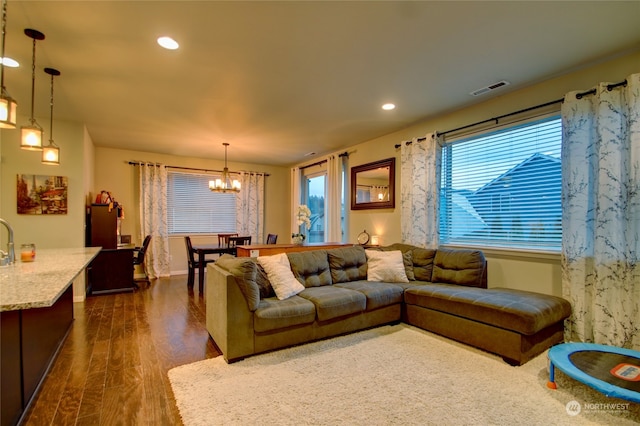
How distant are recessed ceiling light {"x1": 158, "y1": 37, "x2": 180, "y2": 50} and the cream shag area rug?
2.74 m

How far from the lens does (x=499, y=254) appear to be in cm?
376

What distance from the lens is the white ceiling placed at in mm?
2201

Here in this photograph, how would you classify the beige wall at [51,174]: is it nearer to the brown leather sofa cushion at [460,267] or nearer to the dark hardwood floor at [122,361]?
the dark hardwood floor at [122,361]

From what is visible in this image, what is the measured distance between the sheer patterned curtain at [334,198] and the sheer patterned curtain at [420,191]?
171 cm

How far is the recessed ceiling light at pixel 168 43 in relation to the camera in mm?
2516

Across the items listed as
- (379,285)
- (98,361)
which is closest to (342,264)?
(379,285)

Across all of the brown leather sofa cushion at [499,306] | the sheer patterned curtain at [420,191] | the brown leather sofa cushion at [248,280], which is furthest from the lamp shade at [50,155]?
the sheer patterned curtain at [420,191]

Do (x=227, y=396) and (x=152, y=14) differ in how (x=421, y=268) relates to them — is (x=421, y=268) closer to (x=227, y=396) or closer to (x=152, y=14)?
(x=227, y=396)

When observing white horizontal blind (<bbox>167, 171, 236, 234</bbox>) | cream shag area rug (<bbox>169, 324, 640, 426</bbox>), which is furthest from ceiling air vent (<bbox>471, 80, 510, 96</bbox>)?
white horizontal blind (<bbox>167, 171, 236, 234</bbox>)

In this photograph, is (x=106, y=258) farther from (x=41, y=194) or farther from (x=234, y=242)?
(x=234, y=242)

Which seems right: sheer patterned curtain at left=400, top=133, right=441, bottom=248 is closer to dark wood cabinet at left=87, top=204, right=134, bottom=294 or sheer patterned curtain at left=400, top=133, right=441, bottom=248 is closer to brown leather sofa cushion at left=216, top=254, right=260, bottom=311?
brown leather sofa cushion at left=216, top=254, right=260, bottom=311

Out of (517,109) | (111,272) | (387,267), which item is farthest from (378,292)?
(111,272)

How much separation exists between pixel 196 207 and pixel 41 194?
10.00 ft

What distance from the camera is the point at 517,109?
3580 millimetres
